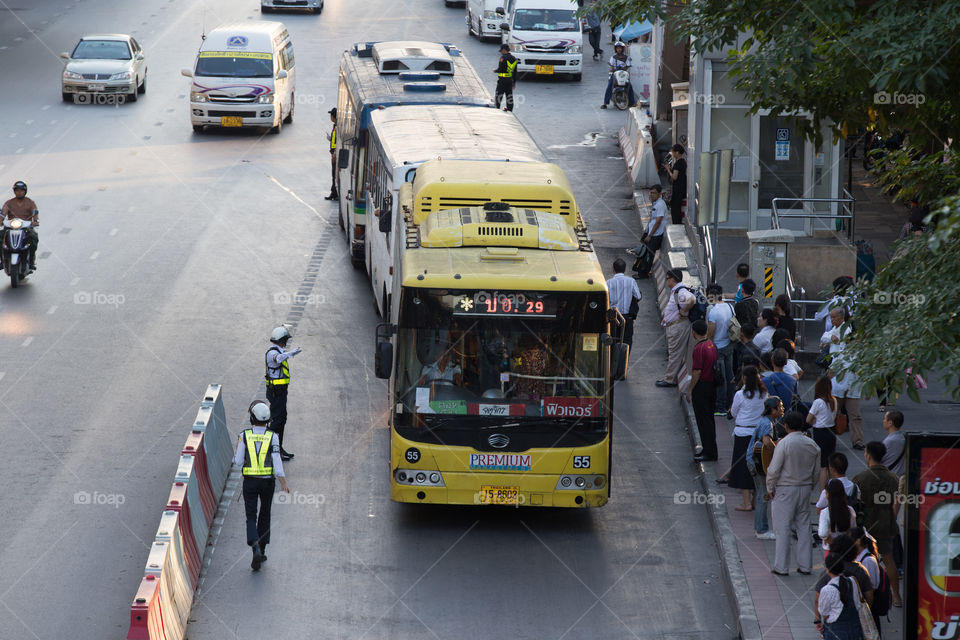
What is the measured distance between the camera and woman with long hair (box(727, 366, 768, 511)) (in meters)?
14.4

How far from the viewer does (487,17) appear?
44281mm

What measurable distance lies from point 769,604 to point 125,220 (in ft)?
57.3

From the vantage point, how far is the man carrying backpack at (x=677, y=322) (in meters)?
18.0

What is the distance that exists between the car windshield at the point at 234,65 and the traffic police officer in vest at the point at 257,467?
21268 mm

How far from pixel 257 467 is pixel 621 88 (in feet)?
84.2

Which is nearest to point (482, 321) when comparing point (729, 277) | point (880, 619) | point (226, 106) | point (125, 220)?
point (880, 619)

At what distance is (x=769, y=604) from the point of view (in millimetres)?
12555

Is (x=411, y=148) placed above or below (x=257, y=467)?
above

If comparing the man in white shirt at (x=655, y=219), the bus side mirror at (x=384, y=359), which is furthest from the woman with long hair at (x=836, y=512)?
the man in white shirt at (x=655, y=219)

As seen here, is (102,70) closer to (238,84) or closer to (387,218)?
(238,84)

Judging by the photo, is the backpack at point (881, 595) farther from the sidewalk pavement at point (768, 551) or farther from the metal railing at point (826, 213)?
the metal railing at point (826, 213)

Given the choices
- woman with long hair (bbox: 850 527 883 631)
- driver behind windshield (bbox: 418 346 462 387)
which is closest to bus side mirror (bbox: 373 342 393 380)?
driver behind windshield (bbox: 418 346 462 387)

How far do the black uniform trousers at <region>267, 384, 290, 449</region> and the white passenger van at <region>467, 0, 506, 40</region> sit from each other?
99.4ft

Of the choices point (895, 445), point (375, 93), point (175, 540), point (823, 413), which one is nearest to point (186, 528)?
point (175, 540)
